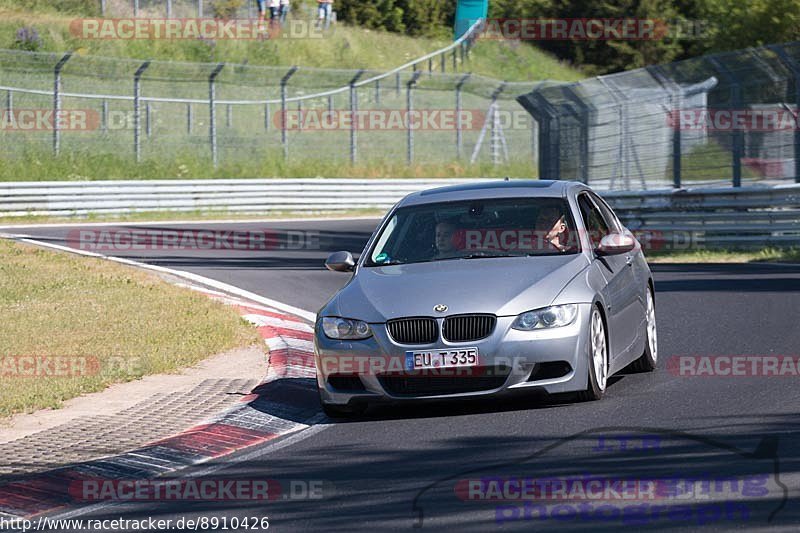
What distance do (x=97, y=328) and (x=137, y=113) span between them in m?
21.9

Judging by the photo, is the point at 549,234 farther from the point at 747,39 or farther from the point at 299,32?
the point at 299,32

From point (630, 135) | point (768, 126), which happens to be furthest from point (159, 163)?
point (768, 126)

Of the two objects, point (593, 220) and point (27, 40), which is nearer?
point (593, 220)

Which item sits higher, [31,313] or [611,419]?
[611,419]

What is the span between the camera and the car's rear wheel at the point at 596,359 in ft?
29.1

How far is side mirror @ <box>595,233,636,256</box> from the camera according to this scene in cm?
962

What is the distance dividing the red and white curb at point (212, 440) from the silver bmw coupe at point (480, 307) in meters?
0.50

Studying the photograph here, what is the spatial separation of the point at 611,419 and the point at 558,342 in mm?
587

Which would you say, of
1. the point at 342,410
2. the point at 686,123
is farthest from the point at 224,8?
the point at 342,410

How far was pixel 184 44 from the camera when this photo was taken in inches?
1886

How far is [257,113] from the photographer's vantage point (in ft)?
128

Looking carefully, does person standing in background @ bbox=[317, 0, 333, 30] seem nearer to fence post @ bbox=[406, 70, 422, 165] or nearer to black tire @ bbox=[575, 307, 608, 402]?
fence post @ bbox=[406, 70, 422, 165]
